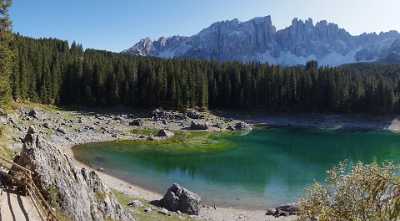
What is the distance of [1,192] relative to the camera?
65.9 feet

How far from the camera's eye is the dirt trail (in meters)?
18.9

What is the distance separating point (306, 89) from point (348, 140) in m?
Answer: 52.3

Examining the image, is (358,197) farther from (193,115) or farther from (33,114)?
(193,115)

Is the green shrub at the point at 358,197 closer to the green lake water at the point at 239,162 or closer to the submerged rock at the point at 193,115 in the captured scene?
the green lake water at the point at 239,162

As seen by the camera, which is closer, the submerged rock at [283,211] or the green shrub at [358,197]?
the green shrub at [358,197]

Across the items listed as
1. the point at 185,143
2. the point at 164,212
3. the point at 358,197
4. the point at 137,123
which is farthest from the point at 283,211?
the point at 137,123

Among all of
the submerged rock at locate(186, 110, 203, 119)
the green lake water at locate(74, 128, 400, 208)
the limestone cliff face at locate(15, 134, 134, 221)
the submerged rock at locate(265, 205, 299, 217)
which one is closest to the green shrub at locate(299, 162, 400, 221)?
the limestone cliff face at locate(15, 134, 134, 221)

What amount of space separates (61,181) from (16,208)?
11.9ft

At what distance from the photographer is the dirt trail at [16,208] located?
18859 mm

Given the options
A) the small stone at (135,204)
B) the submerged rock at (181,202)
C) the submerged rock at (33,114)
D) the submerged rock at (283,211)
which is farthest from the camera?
the submerged rock at (33,114)

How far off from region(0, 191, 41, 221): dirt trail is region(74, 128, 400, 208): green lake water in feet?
116

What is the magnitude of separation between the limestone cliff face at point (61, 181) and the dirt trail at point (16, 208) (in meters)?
1.64

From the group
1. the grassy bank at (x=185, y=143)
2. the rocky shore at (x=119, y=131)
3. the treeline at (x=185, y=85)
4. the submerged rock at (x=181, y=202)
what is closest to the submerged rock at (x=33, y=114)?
the rocky shore at (x=119, y=131)

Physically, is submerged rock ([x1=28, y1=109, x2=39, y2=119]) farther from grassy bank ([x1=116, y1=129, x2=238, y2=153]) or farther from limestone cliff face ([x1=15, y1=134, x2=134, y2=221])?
limestone cliff face ([x1=15, y1=134, x2=134, y2=221])
